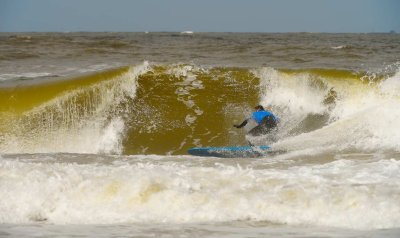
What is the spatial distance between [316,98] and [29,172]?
9.13 meters

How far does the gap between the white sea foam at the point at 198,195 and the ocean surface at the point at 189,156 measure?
2 cm

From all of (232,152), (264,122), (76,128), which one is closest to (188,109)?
(76,128)

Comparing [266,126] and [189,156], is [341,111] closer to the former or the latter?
[266,126]

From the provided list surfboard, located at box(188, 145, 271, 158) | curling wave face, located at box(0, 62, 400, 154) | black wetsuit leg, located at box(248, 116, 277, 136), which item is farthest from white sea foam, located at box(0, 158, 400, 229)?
black wetsuit leg, located at box(248, 116, 277, 136)

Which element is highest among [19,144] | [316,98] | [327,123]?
[316,98]

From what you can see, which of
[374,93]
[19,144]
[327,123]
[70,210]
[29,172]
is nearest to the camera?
[70,210]

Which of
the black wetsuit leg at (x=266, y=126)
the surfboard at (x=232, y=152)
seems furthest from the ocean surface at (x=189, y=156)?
the surfboard at (x=232, y=152)

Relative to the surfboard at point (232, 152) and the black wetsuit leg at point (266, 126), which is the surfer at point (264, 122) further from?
the surfboard at point (232, 152)

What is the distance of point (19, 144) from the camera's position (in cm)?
1259

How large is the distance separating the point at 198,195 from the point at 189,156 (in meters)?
3.14

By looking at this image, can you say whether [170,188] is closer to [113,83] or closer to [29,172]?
[29,172]

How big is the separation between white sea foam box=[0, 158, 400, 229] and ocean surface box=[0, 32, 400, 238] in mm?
20

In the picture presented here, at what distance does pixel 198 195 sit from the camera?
6.90 meters

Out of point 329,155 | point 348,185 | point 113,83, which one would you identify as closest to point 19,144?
point 113,83
